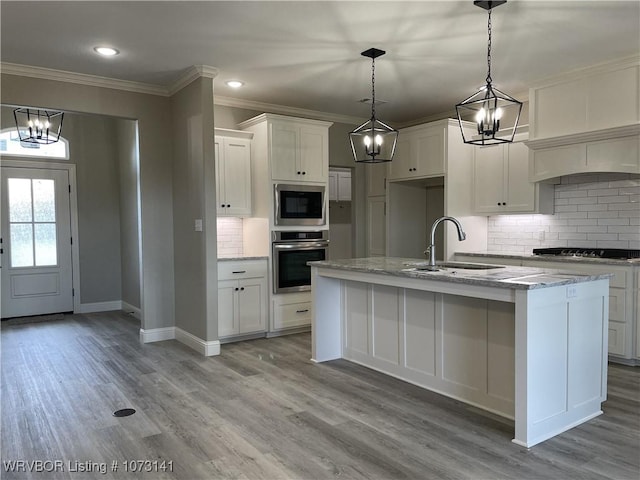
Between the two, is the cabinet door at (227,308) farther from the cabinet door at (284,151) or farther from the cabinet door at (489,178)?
the cabinet door at (489,178)

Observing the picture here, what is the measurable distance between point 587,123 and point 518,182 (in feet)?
3.05

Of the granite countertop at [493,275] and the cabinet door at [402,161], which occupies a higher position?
the cabinet door at [402,161]

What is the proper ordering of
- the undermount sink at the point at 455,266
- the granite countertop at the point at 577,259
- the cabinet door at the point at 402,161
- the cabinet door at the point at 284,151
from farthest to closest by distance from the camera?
1. the cabinet door at the point at 402,161
2. the cabinet door at the point at 284,151
3. the granite countertop at the point at 577,259
4. the undermount sink at the point at 455,266

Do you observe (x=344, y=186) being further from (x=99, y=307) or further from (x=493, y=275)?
(x=99, y=307)

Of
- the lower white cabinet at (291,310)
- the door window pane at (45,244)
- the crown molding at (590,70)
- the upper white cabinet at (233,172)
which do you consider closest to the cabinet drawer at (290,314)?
the lower white cabinet at (291,310)

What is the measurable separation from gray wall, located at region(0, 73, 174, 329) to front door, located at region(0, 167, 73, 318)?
2.43m

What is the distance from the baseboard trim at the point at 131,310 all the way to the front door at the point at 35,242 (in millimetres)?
726

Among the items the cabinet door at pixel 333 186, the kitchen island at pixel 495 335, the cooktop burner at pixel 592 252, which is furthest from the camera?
the cabinet door at pixel 333 186

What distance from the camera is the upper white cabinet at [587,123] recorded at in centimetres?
420

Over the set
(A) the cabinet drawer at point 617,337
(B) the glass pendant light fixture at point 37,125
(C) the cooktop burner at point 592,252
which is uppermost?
(B) the glass pendant light fixture at point 37,125

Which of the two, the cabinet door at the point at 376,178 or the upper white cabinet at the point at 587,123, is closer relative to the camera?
the upper white cabinet at the point at 587,123

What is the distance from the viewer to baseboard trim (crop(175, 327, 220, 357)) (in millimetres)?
4586

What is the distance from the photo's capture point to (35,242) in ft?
21.7

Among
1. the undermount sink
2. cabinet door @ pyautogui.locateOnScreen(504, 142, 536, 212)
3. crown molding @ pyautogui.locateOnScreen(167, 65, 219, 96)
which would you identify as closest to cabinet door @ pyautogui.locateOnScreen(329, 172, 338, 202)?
cabinet door @ pyautogui.locateOnScreen(504, 142, 536, 212)
